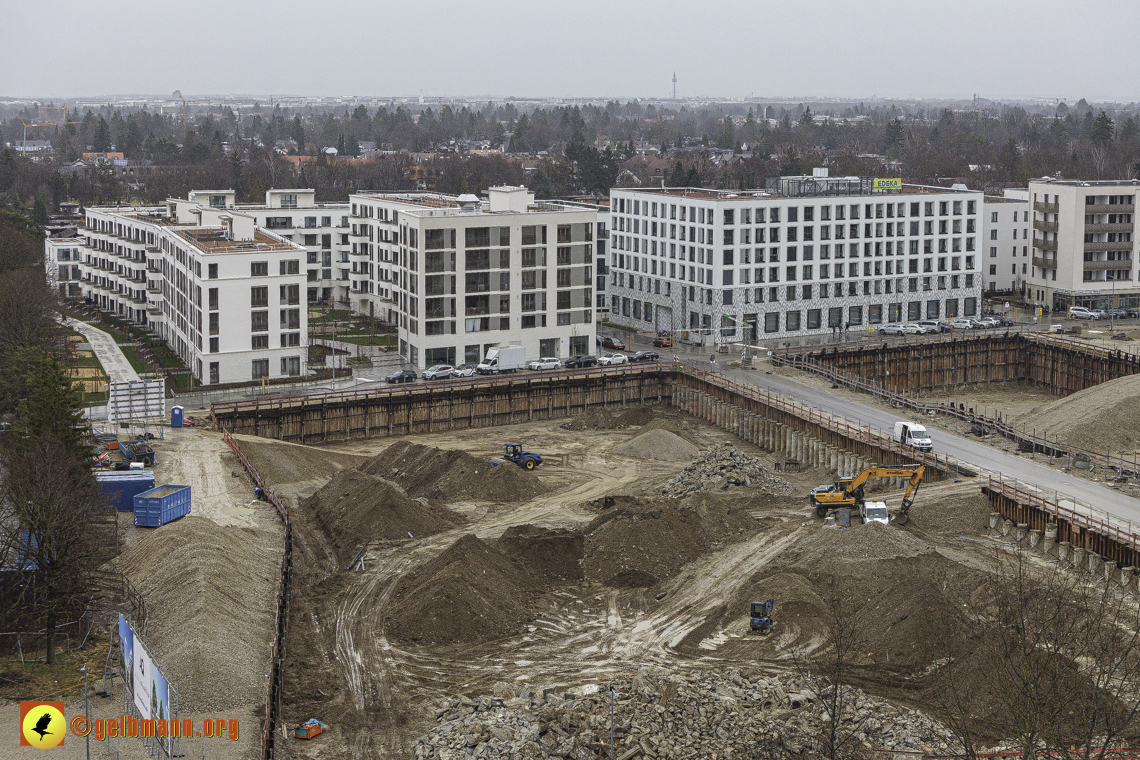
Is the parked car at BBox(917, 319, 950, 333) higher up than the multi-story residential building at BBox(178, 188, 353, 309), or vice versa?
the multi-story residential building at BBox(178, 188, 353, 309)

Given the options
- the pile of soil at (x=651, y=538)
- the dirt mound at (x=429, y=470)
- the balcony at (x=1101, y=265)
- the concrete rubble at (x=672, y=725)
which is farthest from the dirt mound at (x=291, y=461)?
the balcony at (x=1101, y=265)

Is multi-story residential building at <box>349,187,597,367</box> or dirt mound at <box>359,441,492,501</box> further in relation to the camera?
multi-story residential building at <box>349,187,597,367</box>

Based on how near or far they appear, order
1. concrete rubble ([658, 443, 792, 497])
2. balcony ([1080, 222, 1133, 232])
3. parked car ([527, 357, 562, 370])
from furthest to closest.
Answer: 1. balcony ([1080, 222, 1133, 232])
2. parked car ([527, 357, 562, 370])
3. concrete rubble ([658, 443, 792, 497])

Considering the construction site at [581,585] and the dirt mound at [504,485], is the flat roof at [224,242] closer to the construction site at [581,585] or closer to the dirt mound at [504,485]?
the construction site at [581,585]

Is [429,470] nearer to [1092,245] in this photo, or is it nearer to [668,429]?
[668,429]

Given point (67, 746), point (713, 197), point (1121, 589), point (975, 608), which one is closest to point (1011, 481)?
point (1121, 589)

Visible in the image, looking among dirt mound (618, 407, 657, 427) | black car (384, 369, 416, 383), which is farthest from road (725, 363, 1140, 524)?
black car (384, 369, 416, 383)

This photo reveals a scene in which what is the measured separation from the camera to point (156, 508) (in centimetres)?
6234

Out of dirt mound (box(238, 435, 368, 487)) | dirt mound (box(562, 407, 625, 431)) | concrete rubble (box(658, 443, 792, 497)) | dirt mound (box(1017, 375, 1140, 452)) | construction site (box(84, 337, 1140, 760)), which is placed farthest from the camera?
dirt mound (box(562, 407, 625, 431))

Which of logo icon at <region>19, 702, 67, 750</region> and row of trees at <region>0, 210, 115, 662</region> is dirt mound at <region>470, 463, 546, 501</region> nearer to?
row of trees at <region>0, 210, 115, 662</region>

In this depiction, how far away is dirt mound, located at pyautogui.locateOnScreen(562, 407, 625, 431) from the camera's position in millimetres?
93062

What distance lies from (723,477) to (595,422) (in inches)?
881

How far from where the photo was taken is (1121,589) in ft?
188

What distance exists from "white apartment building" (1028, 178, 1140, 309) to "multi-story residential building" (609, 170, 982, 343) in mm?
9172
